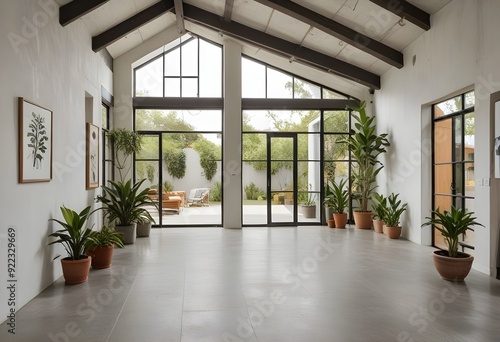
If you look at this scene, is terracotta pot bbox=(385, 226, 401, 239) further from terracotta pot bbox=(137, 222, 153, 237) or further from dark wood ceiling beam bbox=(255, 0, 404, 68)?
terracotta pot bbox=(137, 222, 153, 237)

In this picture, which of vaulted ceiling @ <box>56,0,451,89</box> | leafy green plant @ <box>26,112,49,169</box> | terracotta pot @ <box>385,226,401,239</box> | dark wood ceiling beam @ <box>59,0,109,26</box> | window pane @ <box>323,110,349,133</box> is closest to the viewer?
leafy green plant @ <box>26,112,49,169</box>

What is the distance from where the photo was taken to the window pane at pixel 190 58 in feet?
30.5

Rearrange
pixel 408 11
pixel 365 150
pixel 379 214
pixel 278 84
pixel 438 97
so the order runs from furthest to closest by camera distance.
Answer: pixel 278 84
pixel 365 150
pixel 379 214
pixel 438 97
pixel 408 11

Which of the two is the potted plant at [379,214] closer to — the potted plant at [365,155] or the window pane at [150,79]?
the potted plant at [365,155]

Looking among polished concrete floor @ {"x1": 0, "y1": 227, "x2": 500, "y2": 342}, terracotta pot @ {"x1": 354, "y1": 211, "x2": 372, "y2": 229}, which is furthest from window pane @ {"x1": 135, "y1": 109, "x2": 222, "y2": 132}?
terracotta pot @ {"x1": 354, "y1": 211, "x2": 372, "y2": 229}

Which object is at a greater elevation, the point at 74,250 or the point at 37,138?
the point at 37,138

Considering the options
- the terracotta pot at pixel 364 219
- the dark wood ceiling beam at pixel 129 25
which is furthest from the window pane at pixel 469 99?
the dark wood ceiling beam at pixel 129 25

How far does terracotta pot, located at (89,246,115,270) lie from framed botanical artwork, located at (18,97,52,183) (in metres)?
1.18

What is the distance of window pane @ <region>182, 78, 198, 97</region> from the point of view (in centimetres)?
919

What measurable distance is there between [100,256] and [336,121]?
6.49 m

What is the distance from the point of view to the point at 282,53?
27.1ft

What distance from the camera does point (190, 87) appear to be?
30.3 ft

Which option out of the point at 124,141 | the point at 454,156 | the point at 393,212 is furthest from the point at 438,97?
the point at 124,141

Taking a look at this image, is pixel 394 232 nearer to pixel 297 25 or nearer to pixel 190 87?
pixel 297 25
